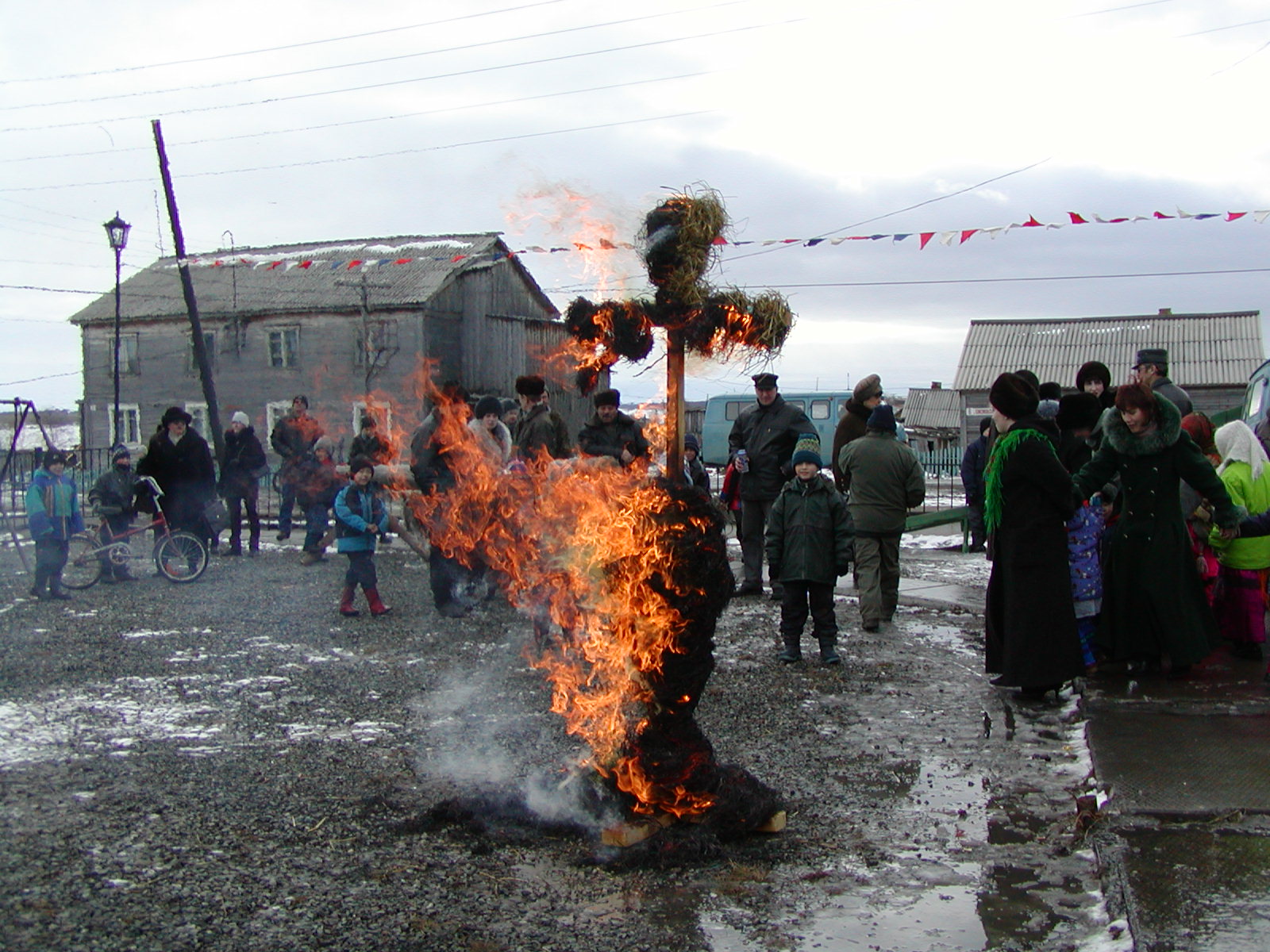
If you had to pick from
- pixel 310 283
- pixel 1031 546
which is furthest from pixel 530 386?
pixel 310 283

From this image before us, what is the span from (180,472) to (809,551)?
858 centimetres

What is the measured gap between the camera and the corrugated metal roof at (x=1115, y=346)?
34281 mm

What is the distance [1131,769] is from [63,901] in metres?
4.50

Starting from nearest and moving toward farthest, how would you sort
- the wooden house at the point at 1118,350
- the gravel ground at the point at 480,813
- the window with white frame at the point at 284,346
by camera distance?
the gravel ground at the point at 480,813 → the wooden house at the point at 1118,350 → the window with white frame at the point at 284,346

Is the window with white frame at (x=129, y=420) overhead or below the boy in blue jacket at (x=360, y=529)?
overhead

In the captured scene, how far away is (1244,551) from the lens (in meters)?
7.62

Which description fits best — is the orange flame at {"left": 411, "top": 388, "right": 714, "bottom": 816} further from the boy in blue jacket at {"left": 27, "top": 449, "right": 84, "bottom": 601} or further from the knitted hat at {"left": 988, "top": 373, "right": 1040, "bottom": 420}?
the boy in blue jacket at {"left": 27, "top": 449, "right": 84, "bottom": 601}

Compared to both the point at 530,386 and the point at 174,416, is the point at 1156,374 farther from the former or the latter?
the point at 174,416

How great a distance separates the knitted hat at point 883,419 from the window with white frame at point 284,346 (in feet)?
105

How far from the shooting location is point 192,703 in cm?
698

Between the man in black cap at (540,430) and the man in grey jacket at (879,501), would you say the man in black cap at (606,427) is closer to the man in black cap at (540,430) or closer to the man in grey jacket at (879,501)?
the man in black cap at (540,430)

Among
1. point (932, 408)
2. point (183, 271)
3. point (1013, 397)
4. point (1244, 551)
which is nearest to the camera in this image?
point (1013, 397)

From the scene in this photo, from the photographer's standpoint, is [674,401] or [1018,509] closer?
[674,401]

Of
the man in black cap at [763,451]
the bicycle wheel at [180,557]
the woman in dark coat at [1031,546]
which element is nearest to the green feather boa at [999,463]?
the woman in dark coat at [1031,546]
